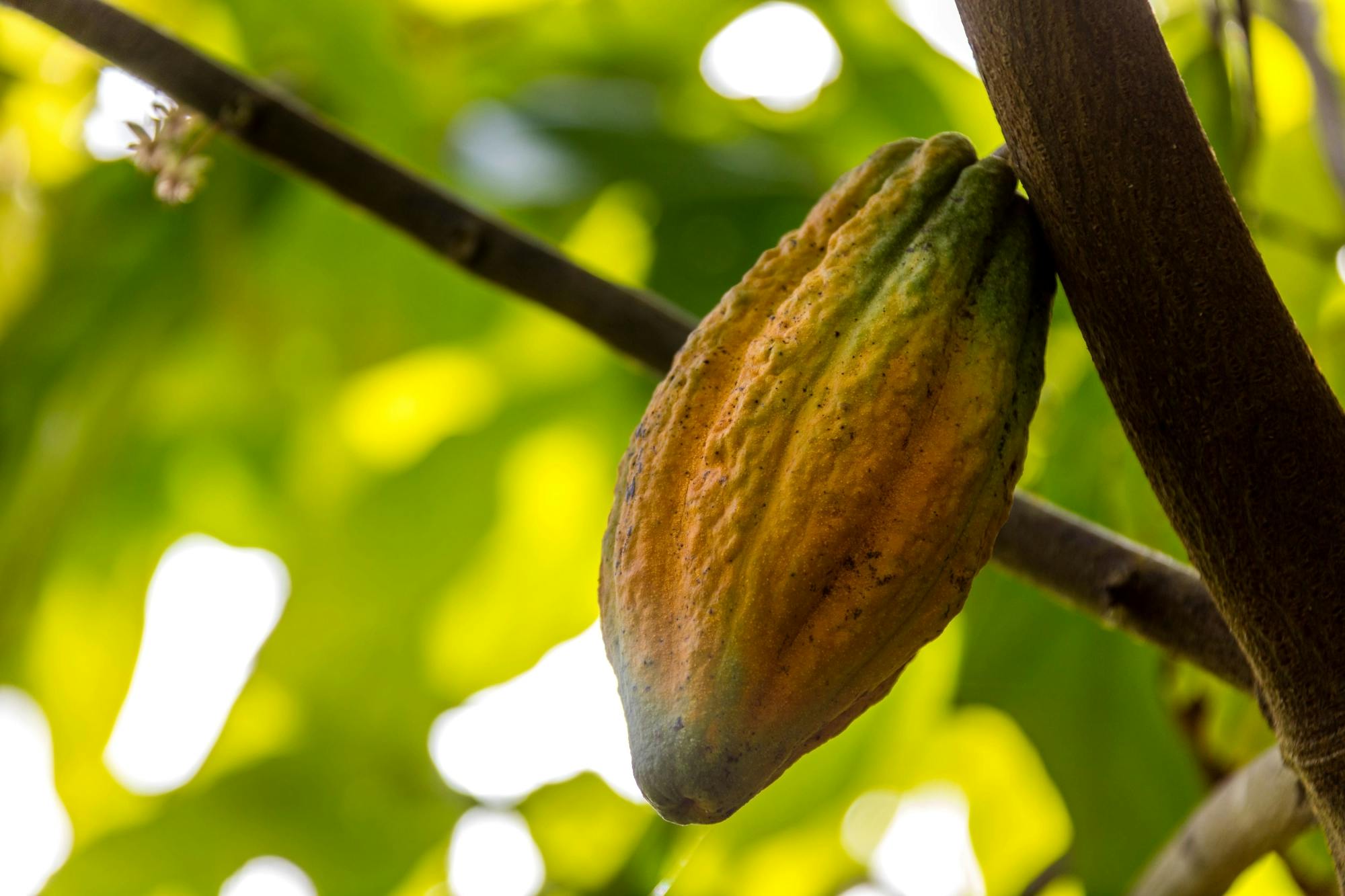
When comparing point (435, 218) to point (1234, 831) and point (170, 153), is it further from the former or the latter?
point (1234, 831)

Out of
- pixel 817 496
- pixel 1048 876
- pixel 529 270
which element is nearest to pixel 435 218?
pixel 529 270

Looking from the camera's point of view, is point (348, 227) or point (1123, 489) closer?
point (1123, 489)

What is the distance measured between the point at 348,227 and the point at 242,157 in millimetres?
196

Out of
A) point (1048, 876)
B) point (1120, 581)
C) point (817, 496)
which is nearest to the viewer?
point (817, 496)

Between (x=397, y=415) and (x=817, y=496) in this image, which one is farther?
(x=397, y=415)

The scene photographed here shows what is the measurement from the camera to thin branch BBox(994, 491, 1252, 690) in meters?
1.03

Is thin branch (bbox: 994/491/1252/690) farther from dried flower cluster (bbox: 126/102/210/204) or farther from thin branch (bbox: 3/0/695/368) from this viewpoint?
dried flower cluster (bbox: 126/102/210/204)

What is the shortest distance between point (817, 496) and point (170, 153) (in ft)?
2.21

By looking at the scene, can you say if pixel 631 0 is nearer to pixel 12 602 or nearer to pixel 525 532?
pixel 525 532

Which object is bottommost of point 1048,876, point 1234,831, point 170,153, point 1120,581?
point 1048,876

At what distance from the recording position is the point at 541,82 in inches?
88.4

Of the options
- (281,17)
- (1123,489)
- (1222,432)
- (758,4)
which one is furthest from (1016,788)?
(281,17)

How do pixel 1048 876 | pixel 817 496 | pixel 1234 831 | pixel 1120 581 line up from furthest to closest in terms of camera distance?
pixel 1048 876, pixel 1234 831, pixel 1120 581, pixel 817 496

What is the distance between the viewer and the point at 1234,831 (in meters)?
1.22
